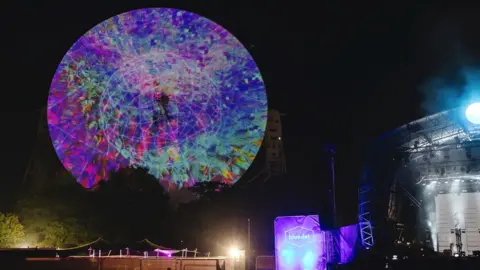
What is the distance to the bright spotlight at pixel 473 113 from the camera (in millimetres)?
16750

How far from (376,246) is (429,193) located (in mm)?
8047

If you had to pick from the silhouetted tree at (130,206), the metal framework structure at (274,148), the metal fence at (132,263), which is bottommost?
the metal fence at (132,263)

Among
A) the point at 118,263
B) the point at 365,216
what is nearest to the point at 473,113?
the point at 365,216

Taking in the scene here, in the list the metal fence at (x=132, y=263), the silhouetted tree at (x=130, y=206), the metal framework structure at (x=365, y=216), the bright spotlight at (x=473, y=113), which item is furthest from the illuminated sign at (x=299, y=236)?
the silhouetted tree at (x=130, y=206)

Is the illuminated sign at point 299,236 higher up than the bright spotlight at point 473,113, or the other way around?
the bright spotlight at point 473,113

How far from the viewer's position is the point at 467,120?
56.3ft

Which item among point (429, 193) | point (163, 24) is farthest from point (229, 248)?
point (163, 24)

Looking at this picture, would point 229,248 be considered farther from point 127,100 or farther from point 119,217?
point 127,100

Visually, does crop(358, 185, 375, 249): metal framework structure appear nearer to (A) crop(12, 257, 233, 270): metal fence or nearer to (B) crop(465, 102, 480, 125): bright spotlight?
(B) crop(465, 102, 480, 125): bright spotlight

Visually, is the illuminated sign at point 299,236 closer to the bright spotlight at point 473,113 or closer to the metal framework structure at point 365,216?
the metal framework structure at point 365,216

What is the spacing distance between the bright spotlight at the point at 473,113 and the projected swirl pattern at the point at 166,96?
15.8 metres

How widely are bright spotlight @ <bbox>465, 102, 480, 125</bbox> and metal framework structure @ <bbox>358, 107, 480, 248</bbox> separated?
159 millimetres

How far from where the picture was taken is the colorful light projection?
17.8 meters

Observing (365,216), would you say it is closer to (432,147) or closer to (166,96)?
(432,147)
